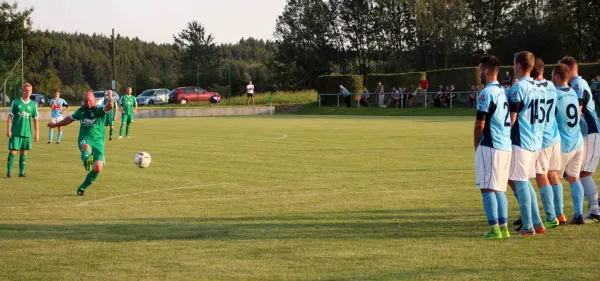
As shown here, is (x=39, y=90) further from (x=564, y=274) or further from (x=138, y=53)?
(x=138, y=53)

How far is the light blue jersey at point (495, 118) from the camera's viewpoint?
7742 mm

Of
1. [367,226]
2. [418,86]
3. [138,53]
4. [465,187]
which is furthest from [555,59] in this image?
[138,53]

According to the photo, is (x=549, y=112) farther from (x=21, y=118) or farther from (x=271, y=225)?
(x=21, y=118)

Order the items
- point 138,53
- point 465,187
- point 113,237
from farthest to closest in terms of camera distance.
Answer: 1. point 138,53
2. point 465,187
3. point 113,237

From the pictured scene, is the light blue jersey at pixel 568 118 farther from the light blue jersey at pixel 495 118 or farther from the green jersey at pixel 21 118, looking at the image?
the green jersey at pixel 21 118

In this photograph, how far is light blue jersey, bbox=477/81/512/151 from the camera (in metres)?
7.74

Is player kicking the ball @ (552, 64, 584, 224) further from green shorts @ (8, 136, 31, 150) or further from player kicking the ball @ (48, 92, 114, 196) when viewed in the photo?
green shorts @ (8, 136, 31, 150)

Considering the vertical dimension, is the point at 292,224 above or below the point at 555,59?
below

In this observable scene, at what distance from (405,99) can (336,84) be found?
633 centimetres

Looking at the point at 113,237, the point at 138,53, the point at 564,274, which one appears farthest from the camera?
the point at 138,53

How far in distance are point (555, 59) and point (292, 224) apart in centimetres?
5360

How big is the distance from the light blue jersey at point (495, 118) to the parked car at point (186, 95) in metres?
49.7

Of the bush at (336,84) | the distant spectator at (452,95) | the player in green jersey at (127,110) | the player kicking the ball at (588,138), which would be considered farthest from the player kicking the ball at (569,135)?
the bush at (336,84)

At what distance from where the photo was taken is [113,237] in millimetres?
8328
